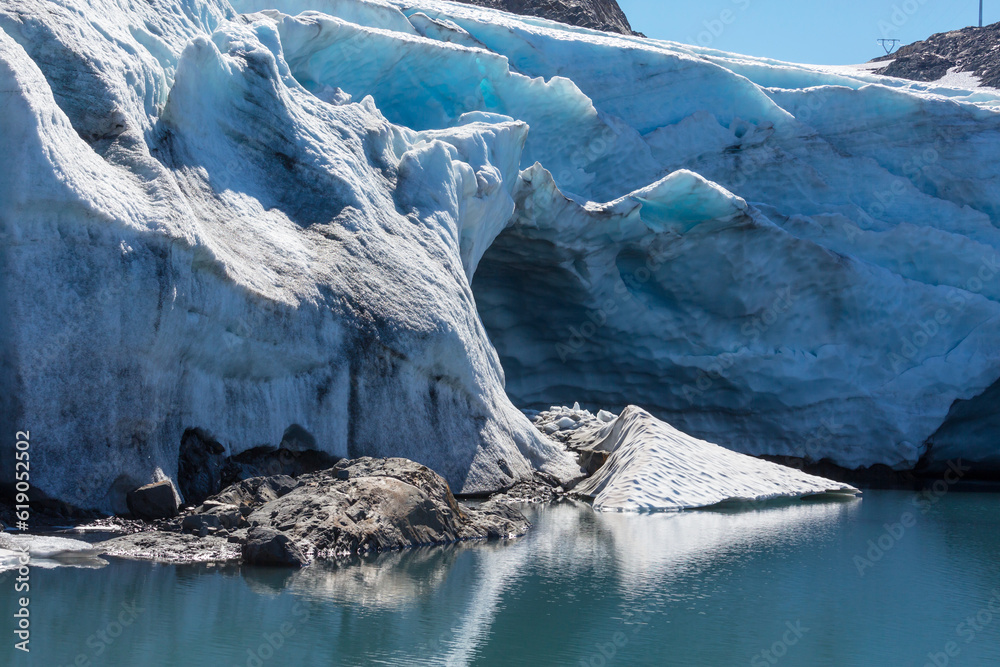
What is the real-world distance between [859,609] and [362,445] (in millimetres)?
3881

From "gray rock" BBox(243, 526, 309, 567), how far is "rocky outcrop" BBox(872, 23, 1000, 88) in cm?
2027

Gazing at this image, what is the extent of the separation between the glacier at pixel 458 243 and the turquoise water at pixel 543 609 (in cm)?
172

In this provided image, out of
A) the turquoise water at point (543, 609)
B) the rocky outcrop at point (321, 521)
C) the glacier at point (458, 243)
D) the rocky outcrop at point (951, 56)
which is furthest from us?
the rocky outcrop at point (951, 56)

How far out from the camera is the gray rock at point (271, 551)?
17.0 ft

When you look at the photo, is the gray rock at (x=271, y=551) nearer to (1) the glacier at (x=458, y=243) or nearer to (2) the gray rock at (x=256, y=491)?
(2) the gray rock at (x=256, y=491)

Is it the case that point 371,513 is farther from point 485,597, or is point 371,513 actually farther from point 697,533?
point 697,533

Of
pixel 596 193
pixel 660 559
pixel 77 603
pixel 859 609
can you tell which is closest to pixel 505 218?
pixel 596 193

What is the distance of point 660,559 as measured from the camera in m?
6.13

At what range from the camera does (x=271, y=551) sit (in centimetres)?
517

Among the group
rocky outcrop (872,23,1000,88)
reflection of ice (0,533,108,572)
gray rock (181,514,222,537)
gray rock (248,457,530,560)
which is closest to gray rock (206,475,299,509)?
gray rock (248,457,530,560)

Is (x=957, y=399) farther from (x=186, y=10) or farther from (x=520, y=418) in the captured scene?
(x=186, y=10)

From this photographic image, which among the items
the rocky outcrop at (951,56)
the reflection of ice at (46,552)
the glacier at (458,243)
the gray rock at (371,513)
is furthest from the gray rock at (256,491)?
the rocky outcrop at (951,56)

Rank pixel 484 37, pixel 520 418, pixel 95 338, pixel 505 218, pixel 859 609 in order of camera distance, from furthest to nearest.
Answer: pixel 484 37 < pixel 505 218 < pixel 520 418 < pixel 95 338 < pixel 859 609

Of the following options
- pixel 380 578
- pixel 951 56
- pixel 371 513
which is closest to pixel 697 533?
pixel 371 513
